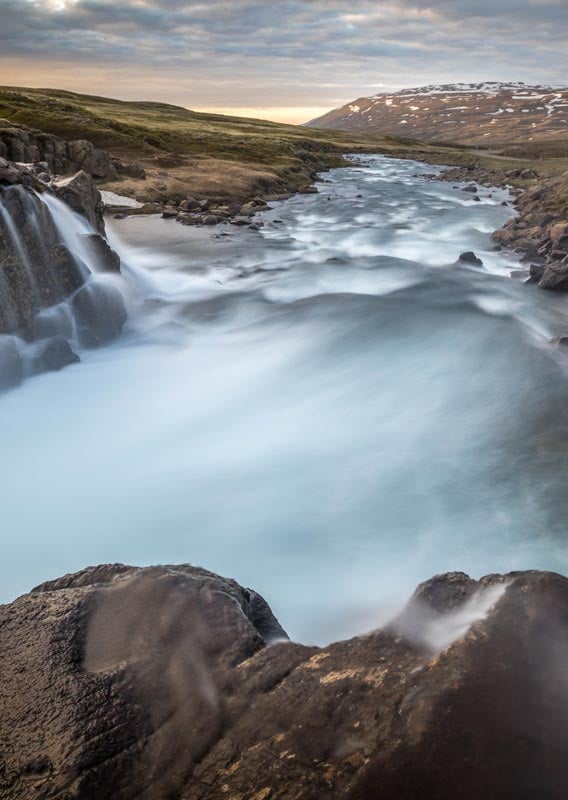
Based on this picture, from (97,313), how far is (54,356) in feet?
7.95

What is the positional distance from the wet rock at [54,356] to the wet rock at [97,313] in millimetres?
1132

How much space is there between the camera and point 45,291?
15.1m

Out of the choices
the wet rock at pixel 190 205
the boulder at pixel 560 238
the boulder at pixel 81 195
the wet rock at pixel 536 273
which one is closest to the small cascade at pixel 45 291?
the boulder at pixel 81 195

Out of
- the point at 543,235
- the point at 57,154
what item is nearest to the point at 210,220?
the point at 57,154

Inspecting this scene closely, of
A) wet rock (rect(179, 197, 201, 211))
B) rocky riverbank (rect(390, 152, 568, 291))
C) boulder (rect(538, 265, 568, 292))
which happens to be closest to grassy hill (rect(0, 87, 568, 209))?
wet rock (rect(179, 197, 201, 211))

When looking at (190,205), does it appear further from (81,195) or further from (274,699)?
(274,699)

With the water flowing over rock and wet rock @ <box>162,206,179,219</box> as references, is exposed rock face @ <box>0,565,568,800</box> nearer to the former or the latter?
the water flowing over rock

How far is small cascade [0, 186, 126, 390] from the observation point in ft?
45.4

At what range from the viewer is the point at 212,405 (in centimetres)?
1439

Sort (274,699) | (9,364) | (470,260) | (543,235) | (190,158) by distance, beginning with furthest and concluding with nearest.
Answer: (190,158)
(543,235)
(470,260)
(9,364)
(274,699)

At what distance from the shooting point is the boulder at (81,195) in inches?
699

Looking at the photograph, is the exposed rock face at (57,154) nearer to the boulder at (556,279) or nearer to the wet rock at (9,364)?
the wet rock at (9,364)

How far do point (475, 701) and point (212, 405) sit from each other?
11134 mm

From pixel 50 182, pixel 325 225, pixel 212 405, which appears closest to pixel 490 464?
pixel 212 405
